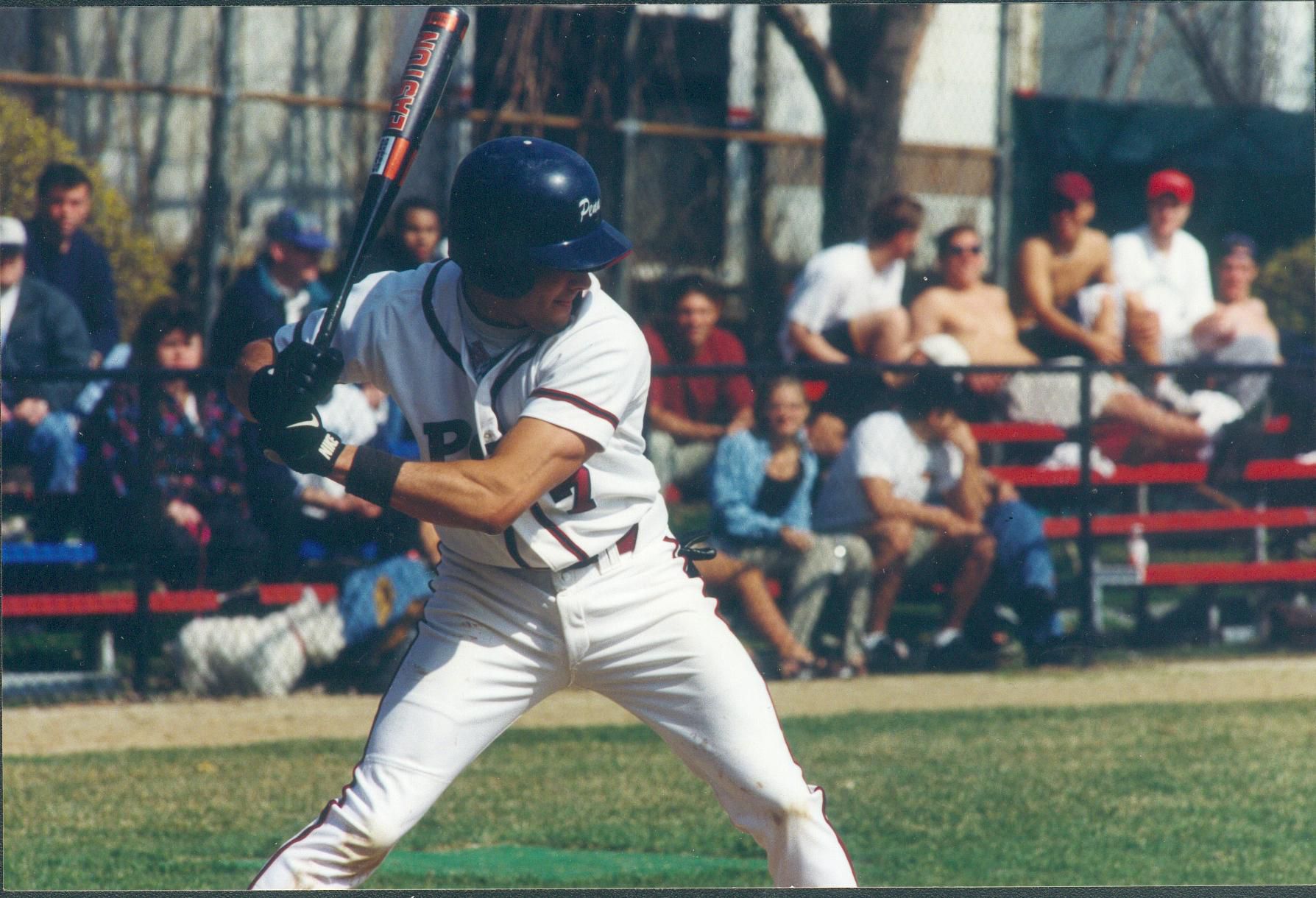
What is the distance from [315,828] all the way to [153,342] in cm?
428

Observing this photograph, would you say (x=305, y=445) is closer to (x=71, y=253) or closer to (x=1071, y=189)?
(x=71, y=253)

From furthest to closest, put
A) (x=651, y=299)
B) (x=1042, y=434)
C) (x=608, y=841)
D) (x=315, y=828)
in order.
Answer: (x=651, y=299), (x=1042, y=434), (x=608, y=841), (x=315, y=828)

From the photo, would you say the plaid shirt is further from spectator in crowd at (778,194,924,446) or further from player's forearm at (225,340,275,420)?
player's forearm at (225,340,275,420)

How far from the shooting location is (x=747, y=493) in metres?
7.22

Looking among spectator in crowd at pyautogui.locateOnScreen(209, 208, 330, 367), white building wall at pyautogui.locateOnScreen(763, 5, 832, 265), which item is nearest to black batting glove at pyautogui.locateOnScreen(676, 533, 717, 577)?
spectator in crowd at pyautogui.locateOnScreen(209, 208, 330, 367)

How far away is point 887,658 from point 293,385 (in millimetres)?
4711

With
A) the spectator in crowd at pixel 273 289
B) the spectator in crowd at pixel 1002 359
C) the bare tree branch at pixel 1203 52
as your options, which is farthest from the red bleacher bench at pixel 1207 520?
the bare tree branch at pixel 1203 52

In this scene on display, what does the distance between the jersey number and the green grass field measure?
150 cm

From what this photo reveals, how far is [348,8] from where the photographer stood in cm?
986

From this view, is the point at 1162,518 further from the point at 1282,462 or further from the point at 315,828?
the point at 315,828

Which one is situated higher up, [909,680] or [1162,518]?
[1162,518]

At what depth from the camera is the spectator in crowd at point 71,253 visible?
23.9 ft

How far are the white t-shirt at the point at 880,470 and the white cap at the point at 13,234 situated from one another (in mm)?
3562

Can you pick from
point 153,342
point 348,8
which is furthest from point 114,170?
A: point 153,342
